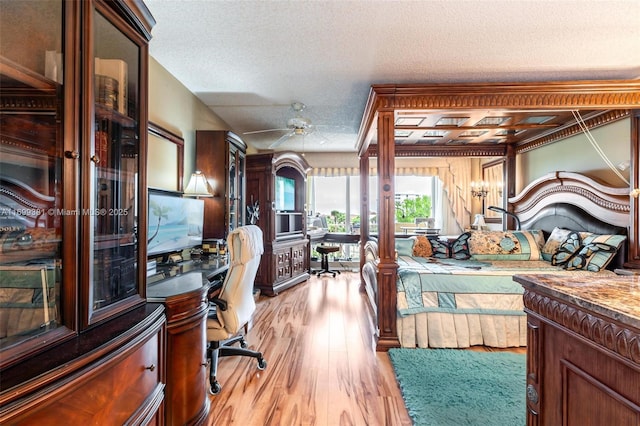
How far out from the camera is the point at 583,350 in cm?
99

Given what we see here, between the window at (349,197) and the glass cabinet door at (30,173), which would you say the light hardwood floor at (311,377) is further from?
the window at (349,197)

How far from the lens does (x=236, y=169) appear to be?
3.55 meters

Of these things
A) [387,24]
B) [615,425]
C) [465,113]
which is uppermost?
[387,24]

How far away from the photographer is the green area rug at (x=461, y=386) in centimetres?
176

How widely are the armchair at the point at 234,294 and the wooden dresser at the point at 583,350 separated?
159cm

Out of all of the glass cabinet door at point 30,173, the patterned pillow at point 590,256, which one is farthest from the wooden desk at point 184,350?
the patterned pillow at point 590,256

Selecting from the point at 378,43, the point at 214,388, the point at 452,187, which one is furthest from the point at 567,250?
the point at 214,388

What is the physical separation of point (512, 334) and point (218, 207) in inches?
124

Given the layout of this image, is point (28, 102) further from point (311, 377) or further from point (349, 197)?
point (349, 197)

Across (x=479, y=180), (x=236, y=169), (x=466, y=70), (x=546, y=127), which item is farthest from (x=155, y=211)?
(x=479, y=180)

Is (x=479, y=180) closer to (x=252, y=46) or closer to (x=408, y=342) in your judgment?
(x=408, y=342)

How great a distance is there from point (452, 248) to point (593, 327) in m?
2.90

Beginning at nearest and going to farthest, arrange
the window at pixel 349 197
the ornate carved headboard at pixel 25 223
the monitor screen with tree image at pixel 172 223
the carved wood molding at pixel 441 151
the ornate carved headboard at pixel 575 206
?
the ornate carved headboard at pixel 25 223 → the monitor screen with tree image at pixel 172 223 → the ornate carved headboard at pixel 575 206 → the carved wood molding at pixel 441 151 → the window at pixel 349 197

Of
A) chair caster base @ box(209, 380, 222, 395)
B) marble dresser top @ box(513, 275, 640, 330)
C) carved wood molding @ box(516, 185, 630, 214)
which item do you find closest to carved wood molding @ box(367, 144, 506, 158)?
carved wood molding @ box(516, 185, 630, 214)
